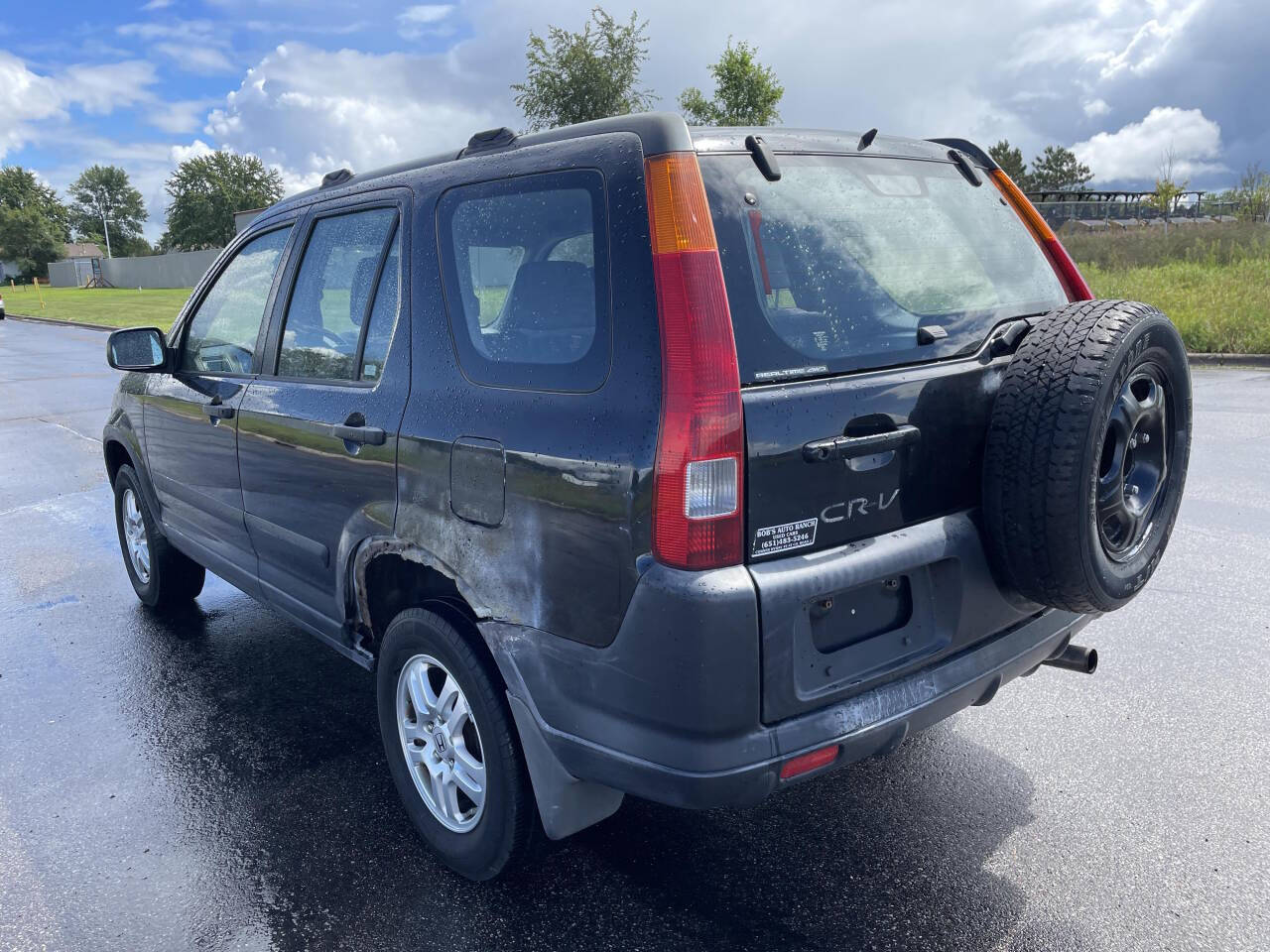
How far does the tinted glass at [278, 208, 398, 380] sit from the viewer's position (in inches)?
118

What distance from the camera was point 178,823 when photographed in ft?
10.1

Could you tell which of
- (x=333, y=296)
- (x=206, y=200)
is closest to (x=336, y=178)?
(x=333, y=296)

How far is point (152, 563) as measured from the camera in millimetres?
4895

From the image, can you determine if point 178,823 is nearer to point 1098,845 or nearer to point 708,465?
point 708,465

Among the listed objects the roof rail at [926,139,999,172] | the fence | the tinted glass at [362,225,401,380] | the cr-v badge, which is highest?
the fence

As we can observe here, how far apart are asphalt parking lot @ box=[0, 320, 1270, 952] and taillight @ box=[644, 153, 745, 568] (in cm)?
115

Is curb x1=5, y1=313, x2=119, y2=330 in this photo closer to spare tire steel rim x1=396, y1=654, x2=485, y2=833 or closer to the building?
spare tire steel rim x1=396, y1=654, x2=485, y2=833

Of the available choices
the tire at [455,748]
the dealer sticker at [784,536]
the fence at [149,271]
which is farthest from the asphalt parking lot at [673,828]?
the fence at [149,271]

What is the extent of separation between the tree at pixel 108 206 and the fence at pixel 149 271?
3925 centimetres

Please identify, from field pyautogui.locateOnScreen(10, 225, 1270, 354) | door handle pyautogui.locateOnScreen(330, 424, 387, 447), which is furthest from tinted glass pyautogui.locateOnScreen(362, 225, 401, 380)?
field pyautogui.locateOnScreen(10, 225, 1270, 354)

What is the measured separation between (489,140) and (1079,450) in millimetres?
1752

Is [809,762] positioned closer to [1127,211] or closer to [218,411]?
[218,411]

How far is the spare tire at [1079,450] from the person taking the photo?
89.4 inches

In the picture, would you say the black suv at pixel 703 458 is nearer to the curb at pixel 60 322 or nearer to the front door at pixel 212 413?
the front door at pixel 212 413
